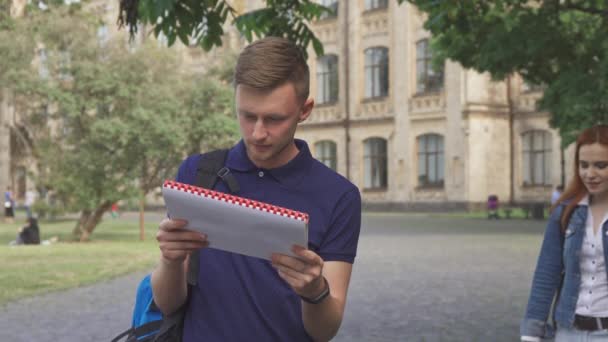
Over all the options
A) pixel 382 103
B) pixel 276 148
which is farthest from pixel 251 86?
pixel 382 103

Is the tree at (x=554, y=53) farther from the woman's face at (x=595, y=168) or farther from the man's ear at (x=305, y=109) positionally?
the man's ear at (x=305, y=109)

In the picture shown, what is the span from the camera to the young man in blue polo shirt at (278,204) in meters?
2.63

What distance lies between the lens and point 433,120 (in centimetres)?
4428

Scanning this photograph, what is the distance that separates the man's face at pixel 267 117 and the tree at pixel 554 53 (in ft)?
46.7

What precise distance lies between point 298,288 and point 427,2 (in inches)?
281

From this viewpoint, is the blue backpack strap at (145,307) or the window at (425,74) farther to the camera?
the window at (425,74)

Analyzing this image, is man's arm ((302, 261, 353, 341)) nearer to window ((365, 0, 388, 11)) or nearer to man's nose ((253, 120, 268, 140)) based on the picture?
man's nose ((253, 120, 268, 140))

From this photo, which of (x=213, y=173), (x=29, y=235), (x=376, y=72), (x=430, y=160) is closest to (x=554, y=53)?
(x=29, y=235)

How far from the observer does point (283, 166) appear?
278 centimetres

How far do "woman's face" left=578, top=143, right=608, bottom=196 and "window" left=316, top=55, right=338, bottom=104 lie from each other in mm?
45166

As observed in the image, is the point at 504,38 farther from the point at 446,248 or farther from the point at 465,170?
the point at 465,170

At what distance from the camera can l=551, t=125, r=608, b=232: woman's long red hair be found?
432cm

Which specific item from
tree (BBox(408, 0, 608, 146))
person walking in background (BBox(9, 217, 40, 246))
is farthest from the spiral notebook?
person walking in background (BBox(9, 217, 40, 246))

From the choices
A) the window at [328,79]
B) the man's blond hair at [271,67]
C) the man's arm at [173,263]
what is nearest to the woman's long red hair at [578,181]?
the man's blond hair at [271,67]
